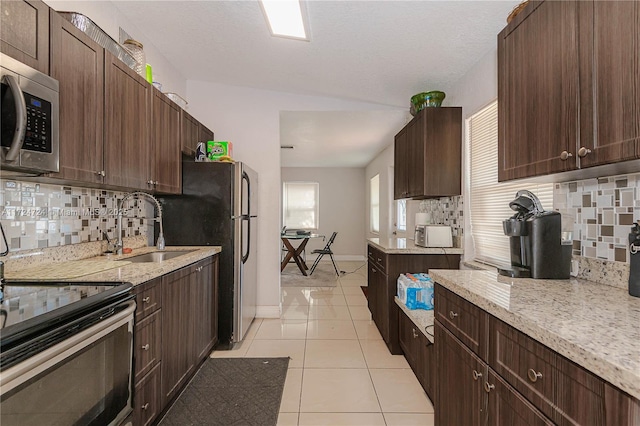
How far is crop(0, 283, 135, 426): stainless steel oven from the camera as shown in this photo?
0.85 metres

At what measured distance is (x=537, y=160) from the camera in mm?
1335

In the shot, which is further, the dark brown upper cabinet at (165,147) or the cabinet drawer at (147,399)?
the dark brown upper cabinet at (165,147)

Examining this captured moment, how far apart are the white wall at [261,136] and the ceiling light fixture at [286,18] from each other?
4.23 ft

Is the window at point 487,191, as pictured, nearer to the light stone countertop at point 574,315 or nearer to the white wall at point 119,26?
the light stone countertop at point 574,315

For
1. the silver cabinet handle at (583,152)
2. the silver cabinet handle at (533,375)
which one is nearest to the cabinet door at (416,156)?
the silver cabinet handle at (583,152)

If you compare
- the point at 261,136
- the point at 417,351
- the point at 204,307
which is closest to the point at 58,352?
the point at 204,307

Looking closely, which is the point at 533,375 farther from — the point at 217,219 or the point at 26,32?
the point at 217,219

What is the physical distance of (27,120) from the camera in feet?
3.98

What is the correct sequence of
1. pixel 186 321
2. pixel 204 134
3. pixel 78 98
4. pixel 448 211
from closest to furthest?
1. pixel 78 98
2. pixel 186 321
3. pixel 448 211
4. pixel 204 134

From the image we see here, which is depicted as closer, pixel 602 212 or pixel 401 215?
pixel 602 212

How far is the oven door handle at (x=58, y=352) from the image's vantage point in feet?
2.68

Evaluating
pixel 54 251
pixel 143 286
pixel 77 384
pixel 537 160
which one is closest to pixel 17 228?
pixel 54 251

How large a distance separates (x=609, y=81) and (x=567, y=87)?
172mm

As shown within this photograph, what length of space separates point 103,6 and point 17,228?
1.63 m
